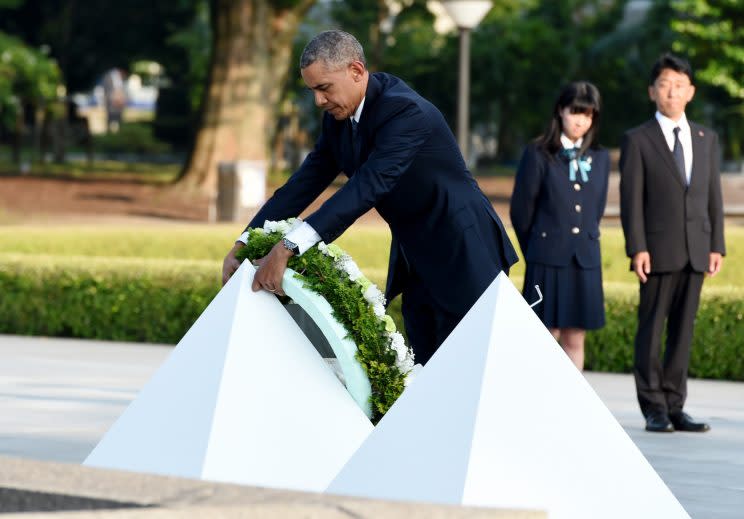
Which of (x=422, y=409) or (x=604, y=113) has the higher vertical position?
(x=422, y=409)

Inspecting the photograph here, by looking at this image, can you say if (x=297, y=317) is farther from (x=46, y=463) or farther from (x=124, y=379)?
(x=124, y=379)

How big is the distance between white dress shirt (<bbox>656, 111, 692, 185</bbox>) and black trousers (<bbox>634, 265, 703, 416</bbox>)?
553mm

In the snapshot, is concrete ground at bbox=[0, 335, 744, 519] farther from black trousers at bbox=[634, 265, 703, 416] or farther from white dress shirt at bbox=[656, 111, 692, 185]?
white dress shirt at bbox=[656, 111, 692, 185]

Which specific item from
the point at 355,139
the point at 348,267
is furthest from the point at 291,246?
the point at 355,139

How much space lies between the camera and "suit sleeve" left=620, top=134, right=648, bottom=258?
7.89m

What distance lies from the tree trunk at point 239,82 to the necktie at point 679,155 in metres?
18.7

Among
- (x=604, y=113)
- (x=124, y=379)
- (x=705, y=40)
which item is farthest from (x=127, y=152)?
(x=124, y=379)

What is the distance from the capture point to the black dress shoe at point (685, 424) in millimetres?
7926

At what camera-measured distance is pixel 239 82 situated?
26656mm

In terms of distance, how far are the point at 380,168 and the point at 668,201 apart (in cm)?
299

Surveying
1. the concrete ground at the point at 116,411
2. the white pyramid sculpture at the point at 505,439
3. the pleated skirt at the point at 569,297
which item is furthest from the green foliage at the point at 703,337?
the white pyramid sculpture at the point at 505,439

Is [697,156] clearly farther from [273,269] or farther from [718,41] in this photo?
[718,41]

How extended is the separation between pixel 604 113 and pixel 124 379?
44086mm

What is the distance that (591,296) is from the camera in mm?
8188
